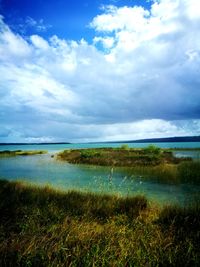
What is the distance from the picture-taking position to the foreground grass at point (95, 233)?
4691mm

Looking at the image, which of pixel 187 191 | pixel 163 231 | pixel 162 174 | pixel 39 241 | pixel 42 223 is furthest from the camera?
pixel 162 174

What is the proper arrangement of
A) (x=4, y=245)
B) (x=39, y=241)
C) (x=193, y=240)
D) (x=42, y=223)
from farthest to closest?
(x=42, y=223) < (x=193, y=240) < (x=39, y=241) < (x=4, y=245)

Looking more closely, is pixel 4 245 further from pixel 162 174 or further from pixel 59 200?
pixel 162 174

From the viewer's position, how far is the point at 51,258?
4.72 meters

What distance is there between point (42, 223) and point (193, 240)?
3.84 m

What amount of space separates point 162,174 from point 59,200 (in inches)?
476

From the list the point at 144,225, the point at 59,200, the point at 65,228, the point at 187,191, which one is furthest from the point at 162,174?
the point at 65,228

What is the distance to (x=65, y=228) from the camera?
6.22 metres

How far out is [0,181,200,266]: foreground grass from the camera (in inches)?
185

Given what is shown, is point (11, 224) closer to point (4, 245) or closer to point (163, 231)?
point (4, 245)

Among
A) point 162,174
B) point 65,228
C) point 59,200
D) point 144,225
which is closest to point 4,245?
point 65,228

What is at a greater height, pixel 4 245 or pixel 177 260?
pixel 4 245

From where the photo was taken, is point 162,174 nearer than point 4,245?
No

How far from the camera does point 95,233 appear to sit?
19.6ft
